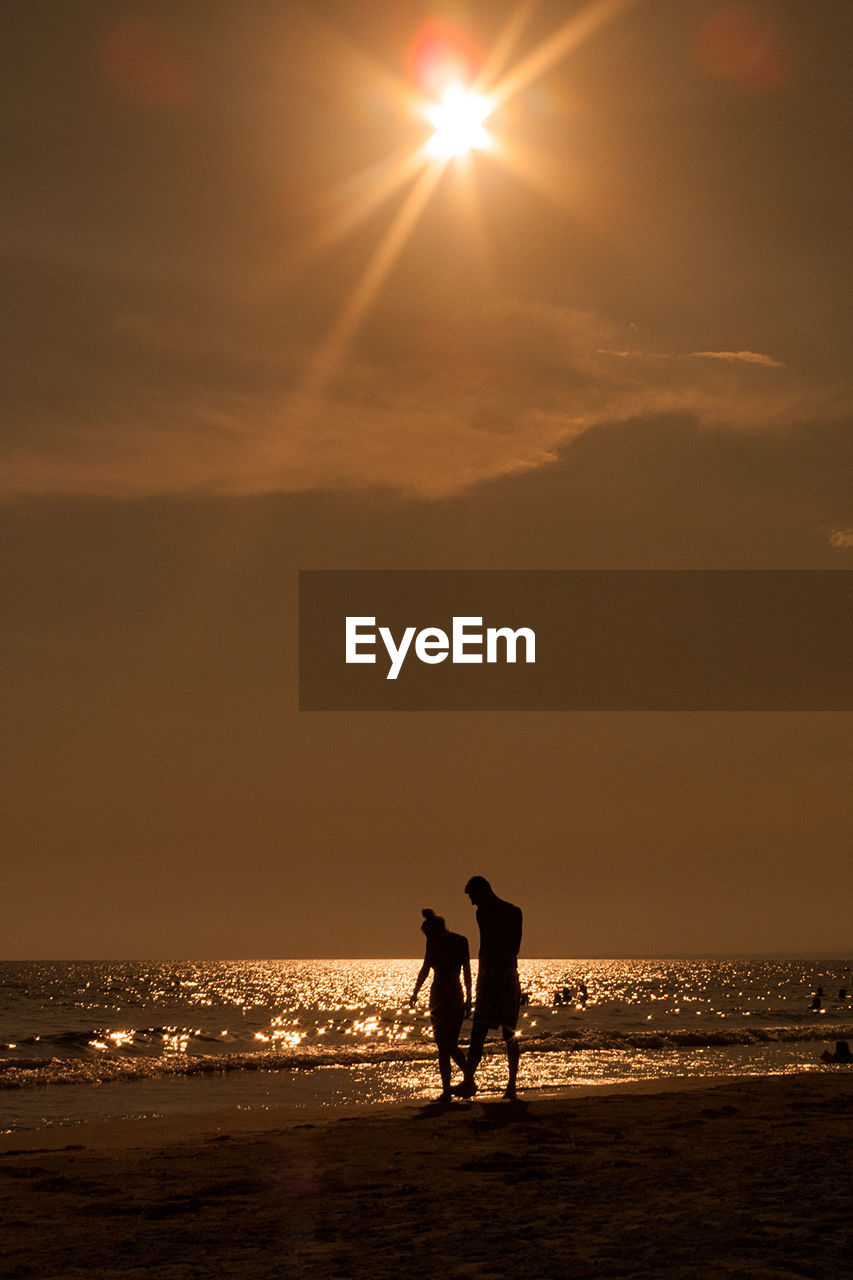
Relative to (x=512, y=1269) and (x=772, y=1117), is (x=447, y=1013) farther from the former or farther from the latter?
(x=512, y=1269)

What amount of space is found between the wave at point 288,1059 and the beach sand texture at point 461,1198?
10736mm

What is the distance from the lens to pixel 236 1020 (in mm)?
55344

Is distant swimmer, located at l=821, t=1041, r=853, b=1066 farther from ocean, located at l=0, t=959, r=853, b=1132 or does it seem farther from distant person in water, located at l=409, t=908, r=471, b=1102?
distant person in water, located at l=409, t=908, r=471, b=1102

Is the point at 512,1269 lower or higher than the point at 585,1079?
higher

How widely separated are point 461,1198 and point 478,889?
471 cm

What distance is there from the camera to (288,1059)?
22.7 meters

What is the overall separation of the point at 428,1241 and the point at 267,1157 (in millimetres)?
3313

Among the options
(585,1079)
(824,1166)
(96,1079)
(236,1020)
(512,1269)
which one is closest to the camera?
(512,1269)

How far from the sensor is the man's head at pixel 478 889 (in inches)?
432

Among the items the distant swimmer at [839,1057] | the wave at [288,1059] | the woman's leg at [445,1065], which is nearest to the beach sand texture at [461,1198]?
the woman's leg at [445,1065]

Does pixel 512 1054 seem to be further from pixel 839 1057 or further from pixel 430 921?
pixel 839 1057

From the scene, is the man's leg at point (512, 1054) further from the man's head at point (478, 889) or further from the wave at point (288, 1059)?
the wave at point (288, 1059)

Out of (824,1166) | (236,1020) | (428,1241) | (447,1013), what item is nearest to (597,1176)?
(824,1166)

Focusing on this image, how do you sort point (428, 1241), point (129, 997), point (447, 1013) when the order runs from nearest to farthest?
point (428, 1241) → point (447, 1013) → point (129, 997)
